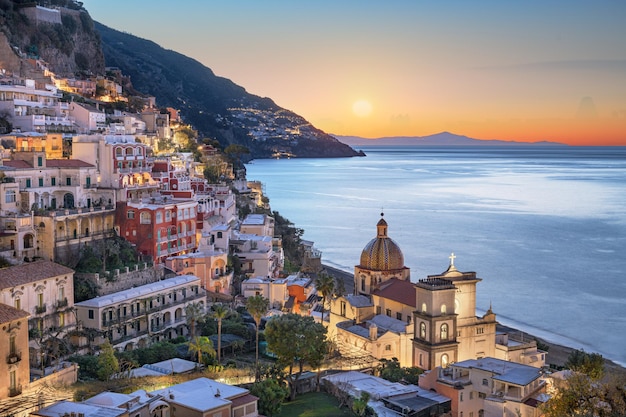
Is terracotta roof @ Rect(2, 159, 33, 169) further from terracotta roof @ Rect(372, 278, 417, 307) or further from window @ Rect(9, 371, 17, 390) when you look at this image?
terracotta roof @ Rect(372, 278, 417, 307)

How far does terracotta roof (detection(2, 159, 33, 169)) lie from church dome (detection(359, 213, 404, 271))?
21941mm

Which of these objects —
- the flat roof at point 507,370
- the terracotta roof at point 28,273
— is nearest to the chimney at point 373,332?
the flat roof at point 507,370

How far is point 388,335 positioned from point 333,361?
3.77m

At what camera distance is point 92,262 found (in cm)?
4250

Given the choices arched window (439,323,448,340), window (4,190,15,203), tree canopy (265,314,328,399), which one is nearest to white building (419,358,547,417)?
arched window (439,323,448,340)

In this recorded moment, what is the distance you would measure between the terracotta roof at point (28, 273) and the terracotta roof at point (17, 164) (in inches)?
397

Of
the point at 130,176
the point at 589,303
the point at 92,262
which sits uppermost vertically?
the point at 130,176

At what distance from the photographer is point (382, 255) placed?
1854 inches

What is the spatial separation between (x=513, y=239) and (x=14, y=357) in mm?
81601

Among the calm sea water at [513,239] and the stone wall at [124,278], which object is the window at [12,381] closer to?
the stone wall at [124,278]

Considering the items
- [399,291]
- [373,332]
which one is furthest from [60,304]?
[399,291]

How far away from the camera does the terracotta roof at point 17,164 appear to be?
44031mm

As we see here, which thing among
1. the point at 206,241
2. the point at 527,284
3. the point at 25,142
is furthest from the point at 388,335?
the point at 527,284

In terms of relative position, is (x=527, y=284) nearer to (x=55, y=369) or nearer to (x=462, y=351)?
(x=462, y=351)
